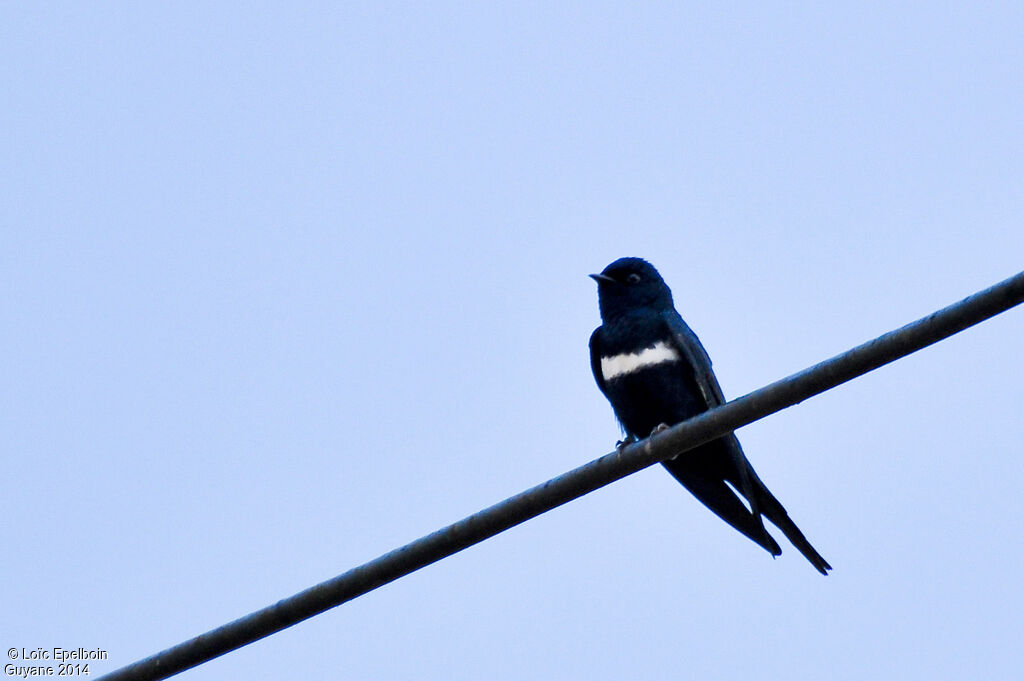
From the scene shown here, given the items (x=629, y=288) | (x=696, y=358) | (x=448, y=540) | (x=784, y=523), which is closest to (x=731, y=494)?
(x=784, y=523)

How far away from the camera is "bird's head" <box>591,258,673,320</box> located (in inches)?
308

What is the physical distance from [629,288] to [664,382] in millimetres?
767

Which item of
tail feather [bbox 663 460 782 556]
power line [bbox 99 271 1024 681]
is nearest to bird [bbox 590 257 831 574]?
tail feather [bbox 663 460 782 556]

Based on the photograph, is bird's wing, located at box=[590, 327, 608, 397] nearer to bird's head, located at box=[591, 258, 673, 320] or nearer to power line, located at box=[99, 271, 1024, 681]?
bird's head, located at box=[591, 258, 673, 320]

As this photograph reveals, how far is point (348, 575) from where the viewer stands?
12.6ft

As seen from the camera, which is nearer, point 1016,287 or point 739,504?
point 1016,287

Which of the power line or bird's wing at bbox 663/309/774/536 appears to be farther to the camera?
bird's wing at bbox 663/309/774/536

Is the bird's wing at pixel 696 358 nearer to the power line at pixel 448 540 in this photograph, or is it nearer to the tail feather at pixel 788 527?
the tail feather at pixel 788 527

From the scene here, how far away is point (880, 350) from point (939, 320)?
183mm

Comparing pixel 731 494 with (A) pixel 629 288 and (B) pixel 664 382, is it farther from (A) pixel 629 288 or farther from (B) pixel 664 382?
(A) pixel 629 288

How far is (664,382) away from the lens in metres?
7.38

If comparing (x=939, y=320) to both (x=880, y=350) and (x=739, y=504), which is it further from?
(x=739, y=504)

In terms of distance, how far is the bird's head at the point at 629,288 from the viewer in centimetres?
783

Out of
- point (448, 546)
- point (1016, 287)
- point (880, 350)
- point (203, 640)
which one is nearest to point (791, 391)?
point (880, 350)
